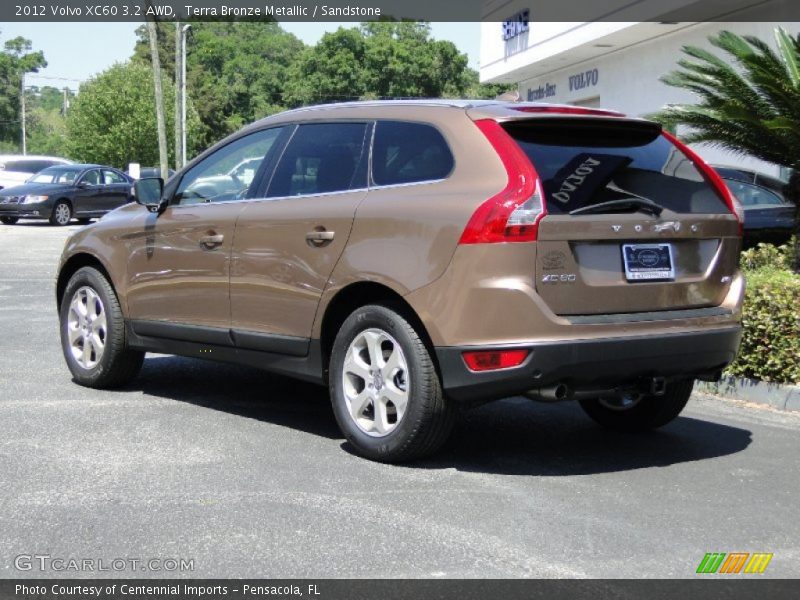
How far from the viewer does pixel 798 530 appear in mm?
4594

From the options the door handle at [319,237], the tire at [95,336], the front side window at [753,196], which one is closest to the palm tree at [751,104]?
the front side window at [753,196]

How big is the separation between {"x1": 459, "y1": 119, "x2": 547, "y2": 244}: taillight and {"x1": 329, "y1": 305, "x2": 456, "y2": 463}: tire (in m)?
0.62

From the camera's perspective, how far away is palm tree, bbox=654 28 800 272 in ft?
30.1

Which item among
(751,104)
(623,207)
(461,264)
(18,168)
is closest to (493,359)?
(461,264)

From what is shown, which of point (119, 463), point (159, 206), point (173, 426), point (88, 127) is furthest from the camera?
point (88, 127)

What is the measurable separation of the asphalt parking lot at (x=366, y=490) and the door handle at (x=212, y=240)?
103 cm

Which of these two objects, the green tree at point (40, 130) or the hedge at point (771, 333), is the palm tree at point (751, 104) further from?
the green tree at point (40, 130)

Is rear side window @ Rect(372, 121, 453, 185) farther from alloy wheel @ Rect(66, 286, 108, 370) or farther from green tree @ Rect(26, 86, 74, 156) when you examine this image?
green tree @ Rect(26, 86, 74, 156)

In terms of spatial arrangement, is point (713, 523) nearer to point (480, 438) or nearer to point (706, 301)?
point (706, 301)

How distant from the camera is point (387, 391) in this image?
5441 millimetres

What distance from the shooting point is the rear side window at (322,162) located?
592 centimetres

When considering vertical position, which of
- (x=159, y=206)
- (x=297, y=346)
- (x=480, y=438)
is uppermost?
(x=159, y=206)
